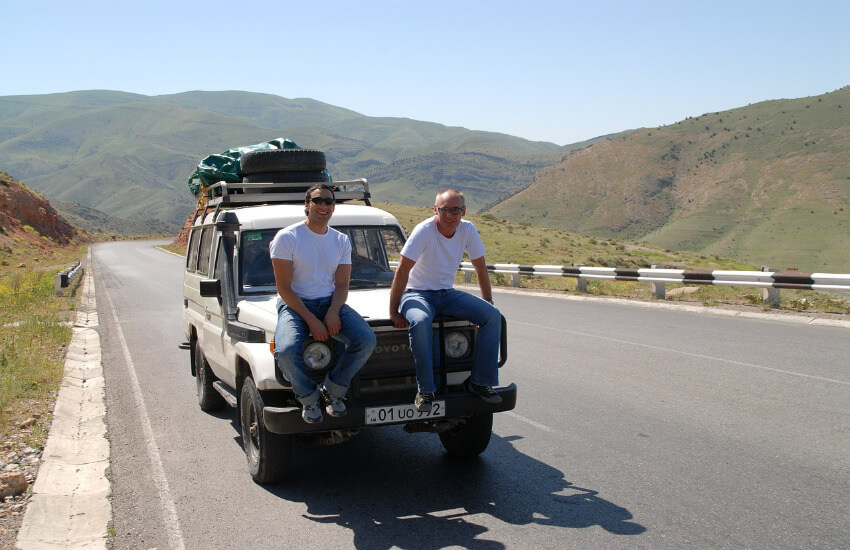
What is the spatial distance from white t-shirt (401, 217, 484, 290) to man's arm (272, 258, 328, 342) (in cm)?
91

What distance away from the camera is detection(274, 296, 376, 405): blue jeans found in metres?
5.20

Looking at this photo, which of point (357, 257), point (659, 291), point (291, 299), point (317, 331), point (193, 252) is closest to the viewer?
point (317, 331)

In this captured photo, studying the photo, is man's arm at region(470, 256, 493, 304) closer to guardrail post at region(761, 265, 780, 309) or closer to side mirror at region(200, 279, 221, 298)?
side mirror at region(200, 279, 221, 298)

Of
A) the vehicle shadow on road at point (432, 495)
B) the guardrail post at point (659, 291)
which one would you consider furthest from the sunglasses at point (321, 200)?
the guardrail post at point (659, 291)

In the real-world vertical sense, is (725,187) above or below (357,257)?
above

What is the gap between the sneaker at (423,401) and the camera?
5379mm

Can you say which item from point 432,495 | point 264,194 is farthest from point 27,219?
point 432,495

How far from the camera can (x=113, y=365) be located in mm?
11883

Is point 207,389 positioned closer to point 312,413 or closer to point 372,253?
point 372,253

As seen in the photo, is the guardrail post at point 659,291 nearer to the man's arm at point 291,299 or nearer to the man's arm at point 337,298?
the man's arm at point 337,298

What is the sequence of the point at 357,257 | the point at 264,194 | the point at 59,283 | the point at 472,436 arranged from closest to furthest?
the point at 472,436, the point at 357,257, the point at 264,194, the point at 59,283

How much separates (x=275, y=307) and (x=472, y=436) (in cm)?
191

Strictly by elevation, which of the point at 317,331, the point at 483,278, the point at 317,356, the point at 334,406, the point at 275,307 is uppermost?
the point at 483,278

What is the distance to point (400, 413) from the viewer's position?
5453mm
